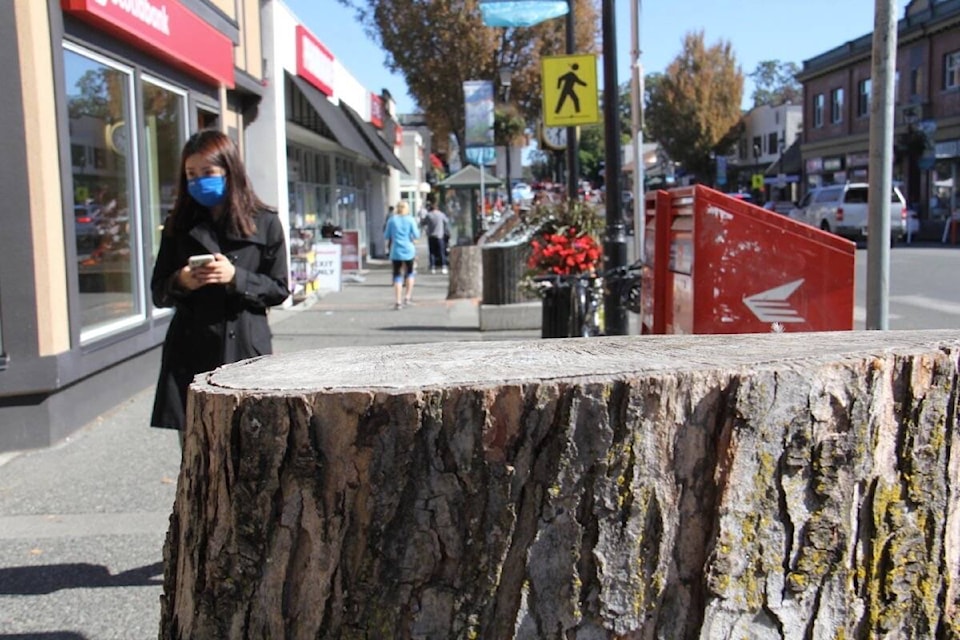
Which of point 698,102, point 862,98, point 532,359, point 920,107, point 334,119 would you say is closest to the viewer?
point 532,359

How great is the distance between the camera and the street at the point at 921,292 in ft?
36.5

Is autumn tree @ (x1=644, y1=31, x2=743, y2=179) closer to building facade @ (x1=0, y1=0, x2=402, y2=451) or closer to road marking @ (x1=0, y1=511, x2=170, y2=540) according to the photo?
building facade @ (x1=0, y1=0, x2=402, y2=451)

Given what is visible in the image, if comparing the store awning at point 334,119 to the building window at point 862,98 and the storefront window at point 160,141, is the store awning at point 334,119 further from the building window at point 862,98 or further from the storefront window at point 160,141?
the building window at point 862,98

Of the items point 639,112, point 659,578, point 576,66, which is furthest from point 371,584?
point 576,66

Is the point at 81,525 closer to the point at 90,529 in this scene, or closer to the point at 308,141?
the point at 90,529

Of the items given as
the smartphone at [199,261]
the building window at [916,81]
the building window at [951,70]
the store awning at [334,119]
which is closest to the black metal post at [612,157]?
the smartphone at [199,261]

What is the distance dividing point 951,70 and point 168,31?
33458mm

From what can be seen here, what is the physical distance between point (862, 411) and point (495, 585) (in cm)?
75

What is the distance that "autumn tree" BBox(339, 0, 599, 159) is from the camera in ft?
95.6

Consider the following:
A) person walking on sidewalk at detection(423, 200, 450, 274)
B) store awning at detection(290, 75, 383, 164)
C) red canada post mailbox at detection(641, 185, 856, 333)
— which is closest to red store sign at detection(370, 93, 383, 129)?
person walking on sidewalk at detection(423, 200, 450, 274)

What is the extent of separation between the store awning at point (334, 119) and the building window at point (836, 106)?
103 ft

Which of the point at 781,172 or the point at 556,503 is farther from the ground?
the point at 781,172

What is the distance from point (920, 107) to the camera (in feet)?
117

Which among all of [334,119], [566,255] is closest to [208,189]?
[566,255]
